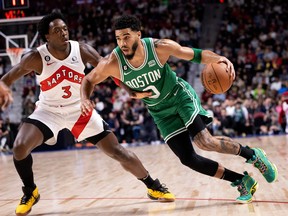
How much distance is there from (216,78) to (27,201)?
212 cm

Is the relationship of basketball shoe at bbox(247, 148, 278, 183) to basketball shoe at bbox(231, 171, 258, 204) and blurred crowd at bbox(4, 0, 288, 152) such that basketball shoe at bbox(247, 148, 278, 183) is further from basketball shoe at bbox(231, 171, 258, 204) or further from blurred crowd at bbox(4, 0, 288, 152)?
blurred crowd at bbox(4, 0, 288, 152)

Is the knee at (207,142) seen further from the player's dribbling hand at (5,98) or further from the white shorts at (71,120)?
the player's dribbling hand at (5,98)

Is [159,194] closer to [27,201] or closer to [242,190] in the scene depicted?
[242,190]

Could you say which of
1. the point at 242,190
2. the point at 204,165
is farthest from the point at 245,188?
the point at 204,165

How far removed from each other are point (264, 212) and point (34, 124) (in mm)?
2264

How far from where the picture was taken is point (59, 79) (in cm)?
470

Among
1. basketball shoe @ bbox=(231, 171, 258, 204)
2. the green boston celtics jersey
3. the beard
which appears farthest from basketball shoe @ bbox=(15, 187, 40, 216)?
basketball shoe @ bbox=(231, 171, 258, 204)

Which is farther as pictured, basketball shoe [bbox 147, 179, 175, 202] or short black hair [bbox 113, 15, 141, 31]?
basketball shoe [bbox 147, 179, 175, 202]

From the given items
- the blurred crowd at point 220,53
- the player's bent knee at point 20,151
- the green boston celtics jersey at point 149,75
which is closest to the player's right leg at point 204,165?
the green boston celtics jersey at point 149,75

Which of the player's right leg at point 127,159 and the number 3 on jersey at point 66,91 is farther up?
the number 3 on jersey at point 66,91

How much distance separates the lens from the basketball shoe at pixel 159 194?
4824mm

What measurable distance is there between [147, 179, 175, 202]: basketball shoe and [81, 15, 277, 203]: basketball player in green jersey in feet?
1.70

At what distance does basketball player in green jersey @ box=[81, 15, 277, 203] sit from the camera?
433 cm

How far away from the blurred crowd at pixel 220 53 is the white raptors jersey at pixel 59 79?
9047 mm
